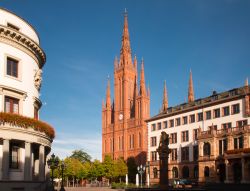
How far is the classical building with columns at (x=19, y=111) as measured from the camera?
32062 mm

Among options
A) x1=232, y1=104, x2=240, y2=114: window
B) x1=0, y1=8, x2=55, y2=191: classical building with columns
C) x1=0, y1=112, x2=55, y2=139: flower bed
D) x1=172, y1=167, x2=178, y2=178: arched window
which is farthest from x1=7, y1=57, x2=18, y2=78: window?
x1=172, y1=167, x2=178, y2=178: arched window

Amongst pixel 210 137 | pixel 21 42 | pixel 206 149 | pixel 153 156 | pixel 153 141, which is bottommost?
pixel 153 156

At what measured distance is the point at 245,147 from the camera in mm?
64625

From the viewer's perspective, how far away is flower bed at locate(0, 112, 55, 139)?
1245 inches

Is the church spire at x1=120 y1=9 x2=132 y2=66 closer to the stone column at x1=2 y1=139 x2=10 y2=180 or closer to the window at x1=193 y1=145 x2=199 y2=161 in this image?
the window at x1=193 y1=145 x2=199 y2=161

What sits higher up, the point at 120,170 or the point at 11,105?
the point at 11,105

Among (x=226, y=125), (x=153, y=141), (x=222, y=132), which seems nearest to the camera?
(x=222, y=132)

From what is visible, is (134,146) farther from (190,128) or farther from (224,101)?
(224,101)

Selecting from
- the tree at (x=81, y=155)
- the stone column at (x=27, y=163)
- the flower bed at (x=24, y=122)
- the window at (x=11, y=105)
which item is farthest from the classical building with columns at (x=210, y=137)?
the tree at (x=81, y=155)

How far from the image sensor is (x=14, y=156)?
33781 millimetres

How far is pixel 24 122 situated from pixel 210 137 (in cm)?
4647

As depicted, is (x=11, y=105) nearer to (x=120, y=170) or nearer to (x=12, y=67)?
(x=12, y=67)

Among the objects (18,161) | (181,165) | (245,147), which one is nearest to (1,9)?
(18,161)

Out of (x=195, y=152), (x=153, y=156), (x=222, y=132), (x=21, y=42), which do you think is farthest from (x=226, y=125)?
(x=21, y=42)
